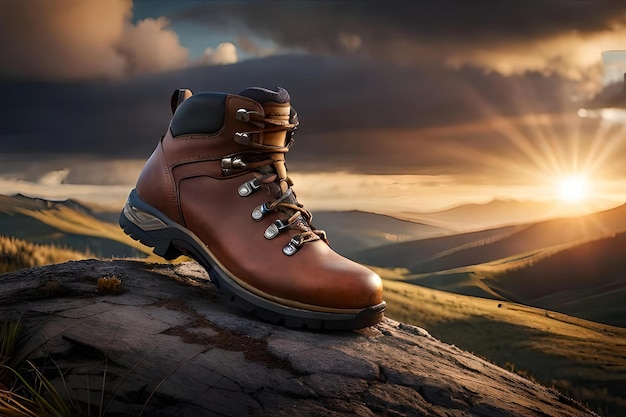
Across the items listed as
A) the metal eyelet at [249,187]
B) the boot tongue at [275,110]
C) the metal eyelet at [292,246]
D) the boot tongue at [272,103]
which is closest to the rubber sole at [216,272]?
the metal eyelet at [292,246]

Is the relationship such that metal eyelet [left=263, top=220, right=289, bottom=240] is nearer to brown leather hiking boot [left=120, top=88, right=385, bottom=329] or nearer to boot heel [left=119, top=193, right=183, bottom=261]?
brown leather hiking boot [left=120, top=88, right=385, bottom=329]

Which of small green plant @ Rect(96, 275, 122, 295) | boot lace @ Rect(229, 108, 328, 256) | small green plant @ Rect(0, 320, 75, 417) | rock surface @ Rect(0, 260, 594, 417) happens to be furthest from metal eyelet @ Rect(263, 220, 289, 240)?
small green plant @ Rect(0, 320, 75, 417)

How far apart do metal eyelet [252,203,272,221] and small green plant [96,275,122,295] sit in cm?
82

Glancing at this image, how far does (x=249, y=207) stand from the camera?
135 inches

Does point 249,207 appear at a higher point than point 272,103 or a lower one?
lower

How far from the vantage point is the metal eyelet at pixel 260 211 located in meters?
3.38

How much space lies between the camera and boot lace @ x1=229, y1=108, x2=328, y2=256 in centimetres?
337

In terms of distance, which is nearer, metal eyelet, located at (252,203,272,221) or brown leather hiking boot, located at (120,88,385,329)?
brown leather hiking boot, located at (120,88,385,329)

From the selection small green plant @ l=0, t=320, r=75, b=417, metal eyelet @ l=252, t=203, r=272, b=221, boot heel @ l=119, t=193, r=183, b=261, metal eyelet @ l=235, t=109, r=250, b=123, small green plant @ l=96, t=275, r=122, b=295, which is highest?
metal eyelet @ l=235, t=109, r=250, b=123

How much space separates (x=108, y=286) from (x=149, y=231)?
584 millimetres

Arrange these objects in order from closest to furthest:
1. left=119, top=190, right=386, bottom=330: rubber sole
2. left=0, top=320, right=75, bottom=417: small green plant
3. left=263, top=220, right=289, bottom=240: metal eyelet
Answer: left=0, top=320, right=75, bottom=417: small green plant < left=119, top=190, right=386, bottom=330: rubber sole < left=263, top=220, right=289, bottom=240: metal eyelet

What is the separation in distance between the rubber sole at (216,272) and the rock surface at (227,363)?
7 centimetres

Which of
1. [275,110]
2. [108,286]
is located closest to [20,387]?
[108,286]

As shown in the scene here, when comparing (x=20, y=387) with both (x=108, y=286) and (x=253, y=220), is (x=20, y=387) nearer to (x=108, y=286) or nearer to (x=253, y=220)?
(x=108, y=286)
